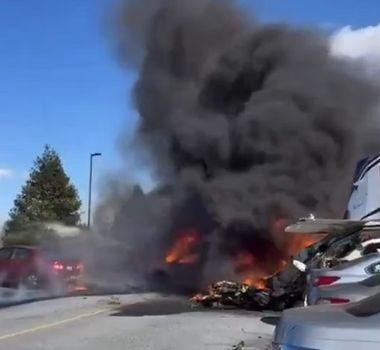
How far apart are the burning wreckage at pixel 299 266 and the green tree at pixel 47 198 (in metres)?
27.0


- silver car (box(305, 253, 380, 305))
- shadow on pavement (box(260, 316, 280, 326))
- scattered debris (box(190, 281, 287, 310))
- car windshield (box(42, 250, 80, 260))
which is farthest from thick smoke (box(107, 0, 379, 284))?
silver car (box(305, 253, 380, 305))

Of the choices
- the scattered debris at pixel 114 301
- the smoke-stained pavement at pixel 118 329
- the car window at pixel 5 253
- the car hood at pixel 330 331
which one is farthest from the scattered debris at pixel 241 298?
the car hood at pixel 330 331

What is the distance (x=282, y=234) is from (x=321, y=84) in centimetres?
626

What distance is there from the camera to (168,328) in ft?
35.1

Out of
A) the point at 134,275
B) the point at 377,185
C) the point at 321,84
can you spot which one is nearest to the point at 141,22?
the point at 321,84

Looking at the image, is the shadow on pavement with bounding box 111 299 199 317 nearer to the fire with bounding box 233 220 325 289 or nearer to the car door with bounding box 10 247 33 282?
the fire with bounding box 233 220 325 289

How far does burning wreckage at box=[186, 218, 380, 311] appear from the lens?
1173 centimetres

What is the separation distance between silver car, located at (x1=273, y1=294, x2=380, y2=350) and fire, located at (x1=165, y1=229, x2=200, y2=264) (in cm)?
1554

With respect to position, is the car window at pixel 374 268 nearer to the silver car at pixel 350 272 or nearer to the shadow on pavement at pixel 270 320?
the silver car at pixel 350 272

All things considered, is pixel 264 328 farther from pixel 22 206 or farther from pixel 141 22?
pixel 22 206

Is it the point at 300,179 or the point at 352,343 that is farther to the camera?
the point at 300,179

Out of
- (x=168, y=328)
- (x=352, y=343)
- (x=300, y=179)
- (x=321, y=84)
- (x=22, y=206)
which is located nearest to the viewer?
(x=352, y=343)

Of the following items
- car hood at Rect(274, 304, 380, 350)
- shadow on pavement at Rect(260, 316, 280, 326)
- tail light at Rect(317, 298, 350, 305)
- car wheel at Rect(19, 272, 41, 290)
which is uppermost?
car hood at Rect(274, 304, 380, 350)

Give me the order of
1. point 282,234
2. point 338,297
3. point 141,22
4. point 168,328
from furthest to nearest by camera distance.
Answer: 1. point 141,22
2. point 282,234
3. point 168,328
4. point 338,297
